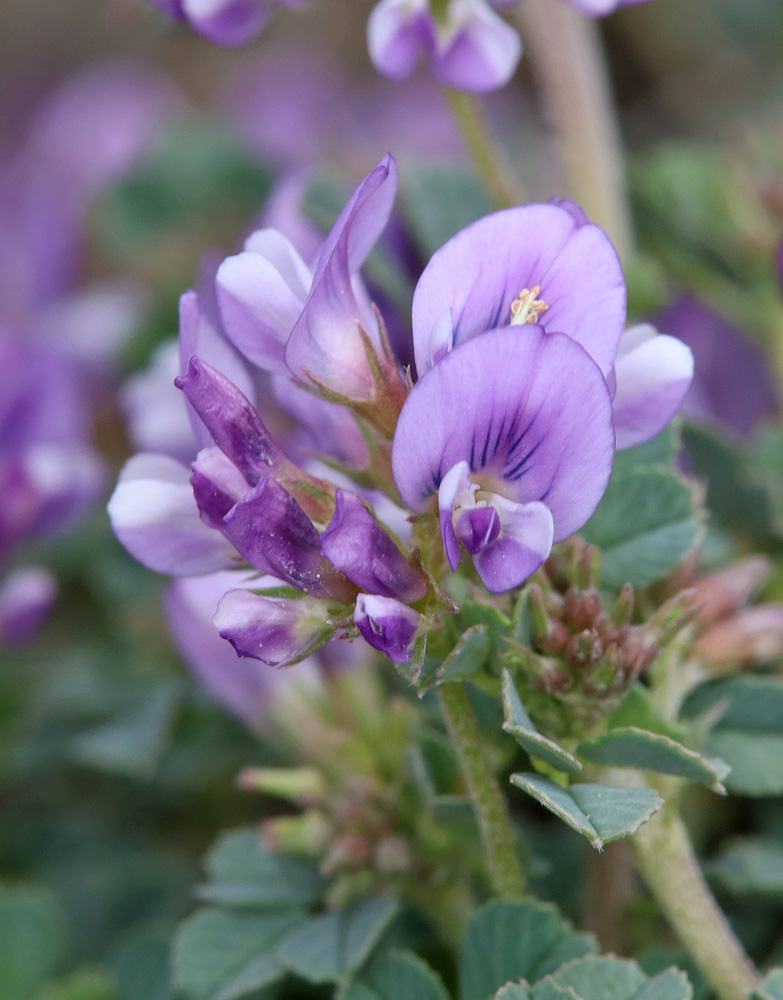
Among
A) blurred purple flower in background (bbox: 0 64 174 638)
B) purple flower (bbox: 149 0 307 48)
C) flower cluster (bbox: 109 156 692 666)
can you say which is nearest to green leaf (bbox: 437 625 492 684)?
flower cluster (bbox: 109 156 692 666)

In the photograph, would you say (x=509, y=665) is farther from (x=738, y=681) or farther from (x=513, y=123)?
(x=513, y=123)

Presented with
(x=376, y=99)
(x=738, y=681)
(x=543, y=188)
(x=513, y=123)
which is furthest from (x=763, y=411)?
(x=376, y=99)

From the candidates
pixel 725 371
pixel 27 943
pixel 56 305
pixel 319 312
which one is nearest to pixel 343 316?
pixel 319 312

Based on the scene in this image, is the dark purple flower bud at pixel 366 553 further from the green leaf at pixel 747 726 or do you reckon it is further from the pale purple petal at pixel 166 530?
the green leaf at pixel 747 726

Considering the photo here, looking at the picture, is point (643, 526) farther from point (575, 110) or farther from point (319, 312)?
point (575, 110)

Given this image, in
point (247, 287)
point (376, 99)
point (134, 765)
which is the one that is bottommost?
point (134, 765)

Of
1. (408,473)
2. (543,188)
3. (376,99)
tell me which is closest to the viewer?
(408,473)

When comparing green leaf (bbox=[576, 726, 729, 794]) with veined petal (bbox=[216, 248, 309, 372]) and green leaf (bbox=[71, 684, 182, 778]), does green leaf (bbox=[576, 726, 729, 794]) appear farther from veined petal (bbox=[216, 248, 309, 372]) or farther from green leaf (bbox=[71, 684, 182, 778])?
green leaf (bbox=[71, 684, 182, 778])

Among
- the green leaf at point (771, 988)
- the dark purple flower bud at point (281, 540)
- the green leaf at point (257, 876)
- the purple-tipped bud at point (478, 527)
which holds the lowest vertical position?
the green leaf at point (771, 988)

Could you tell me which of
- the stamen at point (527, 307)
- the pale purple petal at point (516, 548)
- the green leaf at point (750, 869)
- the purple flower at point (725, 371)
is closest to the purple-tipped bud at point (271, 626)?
the pale purple petal at point (516, 548)
